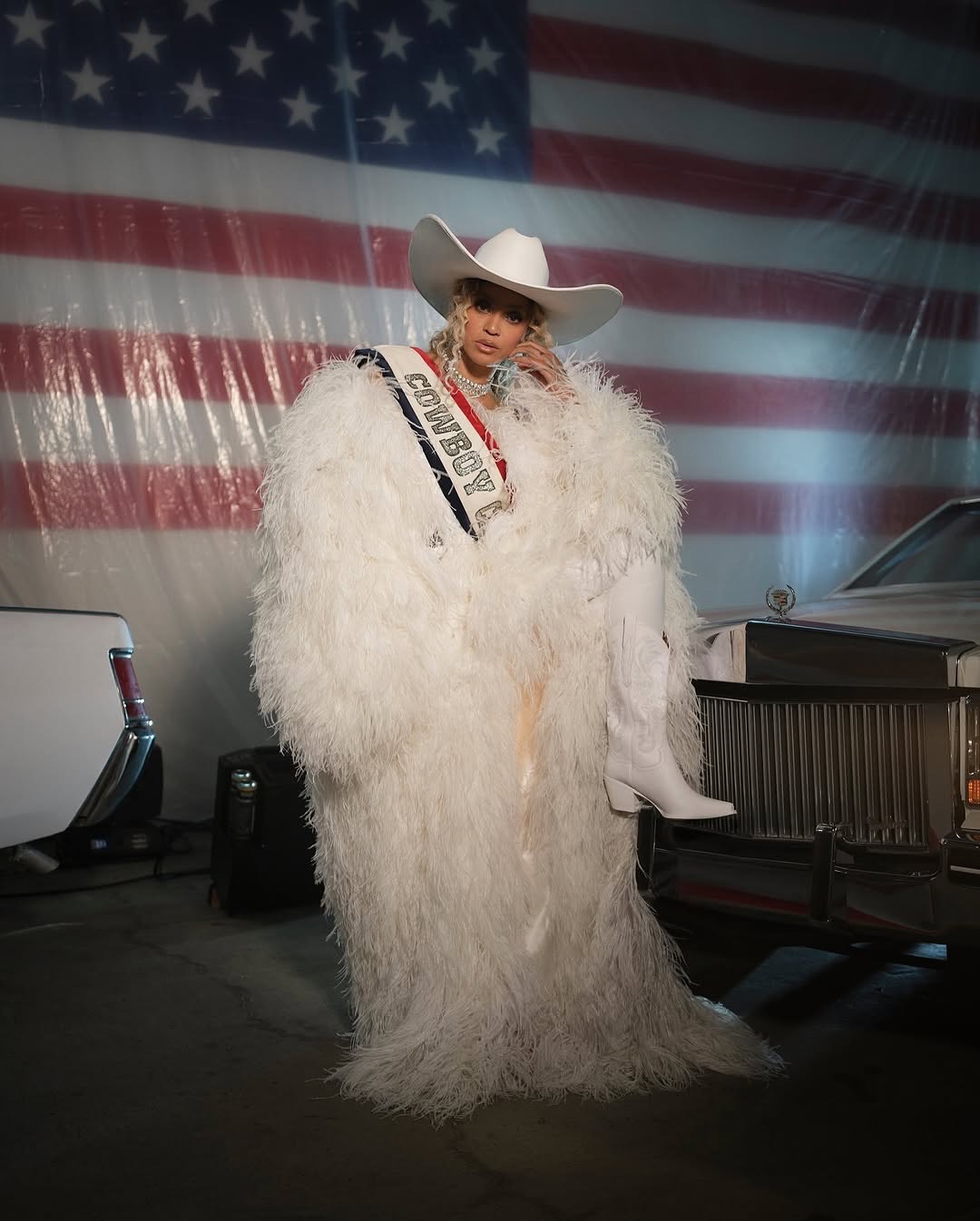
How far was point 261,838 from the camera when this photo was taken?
3.98m

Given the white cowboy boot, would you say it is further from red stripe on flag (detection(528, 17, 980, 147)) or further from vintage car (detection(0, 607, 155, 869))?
red stripe on flag (detection(528, 17, 980, 147))

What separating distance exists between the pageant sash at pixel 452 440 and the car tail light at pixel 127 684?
4.61 feet

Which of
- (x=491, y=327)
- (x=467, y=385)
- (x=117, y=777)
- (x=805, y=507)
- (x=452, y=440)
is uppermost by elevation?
(x=805, y=507)

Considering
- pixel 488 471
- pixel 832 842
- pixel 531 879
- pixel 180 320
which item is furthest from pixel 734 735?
pixel 180 320

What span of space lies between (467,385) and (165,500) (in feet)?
9.84

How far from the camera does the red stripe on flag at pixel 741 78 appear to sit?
18.8 feet

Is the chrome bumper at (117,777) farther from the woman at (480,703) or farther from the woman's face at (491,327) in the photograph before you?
the woman's face at (491,327)

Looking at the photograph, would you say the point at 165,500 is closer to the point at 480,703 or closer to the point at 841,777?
the point at 480,703

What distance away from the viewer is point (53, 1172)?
2.12 metres

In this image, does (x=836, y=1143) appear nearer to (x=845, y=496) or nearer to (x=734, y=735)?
(x=734, y=735)

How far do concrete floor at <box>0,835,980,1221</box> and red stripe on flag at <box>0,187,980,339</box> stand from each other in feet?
10.3

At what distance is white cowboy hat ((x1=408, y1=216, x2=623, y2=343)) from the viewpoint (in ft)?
8.29

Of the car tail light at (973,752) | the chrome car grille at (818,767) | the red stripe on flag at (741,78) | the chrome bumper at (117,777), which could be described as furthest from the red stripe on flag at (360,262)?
the car tail light at (973,752)

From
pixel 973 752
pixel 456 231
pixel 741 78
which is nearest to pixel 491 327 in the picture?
pixel 973 752
